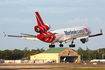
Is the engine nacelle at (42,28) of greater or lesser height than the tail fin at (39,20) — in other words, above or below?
below

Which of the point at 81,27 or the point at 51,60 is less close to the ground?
the point at 81,27

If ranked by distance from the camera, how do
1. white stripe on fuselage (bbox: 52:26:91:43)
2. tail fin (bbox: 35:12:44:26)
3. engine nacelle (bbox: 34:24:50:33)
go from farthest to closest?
1. white stripe on fuselage (bbox: 52:26:91:43)
2. tail fin (bbox: 35:12:44:26)
3. engine nacelle (bbox: 34:24:50:33)

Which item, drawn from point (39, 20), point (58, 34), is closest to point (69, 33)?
point (58, 34)

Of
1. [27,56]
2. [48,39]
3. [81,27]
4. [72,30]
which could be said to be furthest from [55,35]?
[27,56]

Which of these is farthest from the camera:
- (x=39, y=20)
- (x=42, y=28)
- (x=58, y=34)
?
(x=58, y=34)

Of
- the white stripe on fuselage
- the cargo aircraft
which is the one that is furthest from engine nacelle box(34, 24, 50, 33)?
the white stripe on fuselage

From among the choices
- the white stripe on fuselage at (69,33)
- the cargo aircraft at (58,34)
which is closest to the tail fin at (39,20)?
the cargo aircraft at (58,34)

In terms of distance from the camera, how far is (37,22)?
73.1 metres

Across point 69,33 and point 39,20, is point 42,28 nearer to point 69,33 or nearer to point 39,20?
point 39,20

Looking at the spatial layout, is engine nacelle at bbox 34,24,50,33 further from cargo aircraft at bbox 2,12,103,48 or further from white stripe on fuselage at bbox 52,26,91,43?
white stripe on fuselage at bbox 52,26,91,43

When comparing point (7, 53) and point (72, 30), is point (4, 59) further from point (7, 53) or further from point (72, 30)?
point (72, 30)

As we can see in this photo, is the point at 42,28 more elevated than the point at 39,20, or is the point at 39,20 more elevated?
the point at 39,20

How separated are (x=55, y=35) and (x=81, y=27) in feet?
52.2

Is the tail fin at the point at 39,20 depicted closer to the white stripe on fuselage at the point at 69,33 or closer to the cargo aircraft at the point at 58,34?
the cargo aircraft at the point at 58,34
